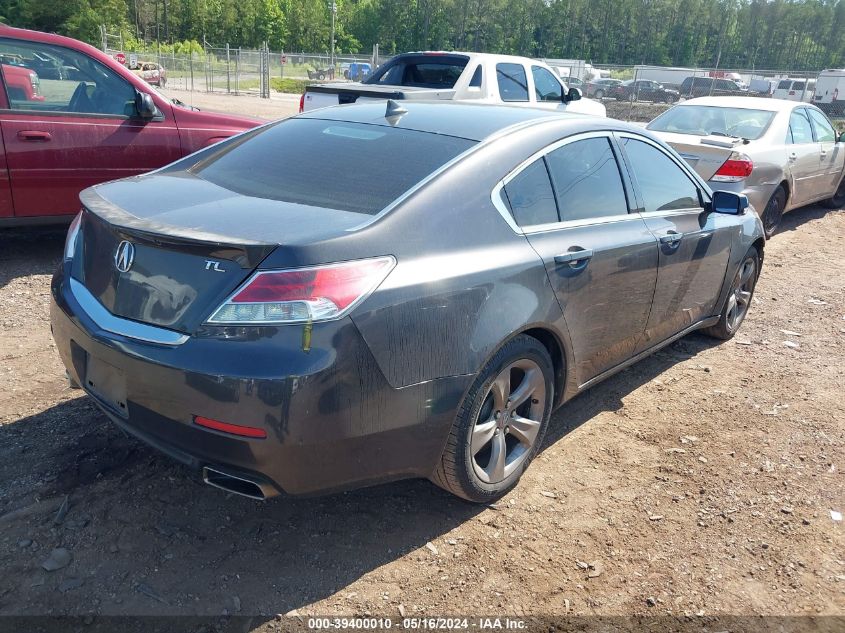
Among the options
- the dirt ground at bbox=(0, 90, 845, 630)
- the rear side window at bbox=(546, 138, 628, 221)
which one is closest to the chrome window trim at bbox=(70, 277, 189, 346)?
the dirt ground at bbox=(0, 90, 845, 630)

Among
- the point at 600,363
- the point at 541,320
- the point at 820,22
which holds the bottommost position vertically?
the point at 600,363

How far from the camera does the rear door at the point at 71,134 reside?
18.2 ft

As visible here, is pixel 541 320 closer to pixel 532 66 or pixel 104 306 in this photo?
pixel 104 306

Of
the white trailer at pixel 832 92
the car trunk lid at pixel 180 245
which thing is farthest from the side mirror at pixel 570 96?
the white trailer at pixel 832 92

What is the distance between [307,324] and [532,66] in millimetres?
9627

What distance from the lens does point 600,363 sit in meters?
3.70

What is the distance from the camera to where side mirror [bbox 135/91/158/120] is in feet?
19.4

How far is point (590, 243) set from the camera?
3.39 meters

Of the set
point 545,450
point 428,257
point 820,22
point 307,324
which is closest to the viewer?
point 307,324

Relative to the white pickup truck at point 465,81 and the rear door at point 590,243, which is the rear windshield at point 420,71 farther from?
the rear door at point 590,243

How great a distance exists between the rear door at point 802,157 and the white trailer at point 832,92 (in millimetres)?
23542

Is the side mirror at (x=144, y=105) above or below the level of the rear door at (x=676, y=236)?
above

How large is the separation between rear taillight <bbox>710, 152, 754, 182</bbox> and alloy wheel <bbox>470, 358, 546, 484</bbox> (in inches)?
220

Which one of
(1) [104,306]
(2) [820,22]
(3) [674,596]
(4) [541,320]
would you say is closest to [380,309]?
(4) [541,320]
